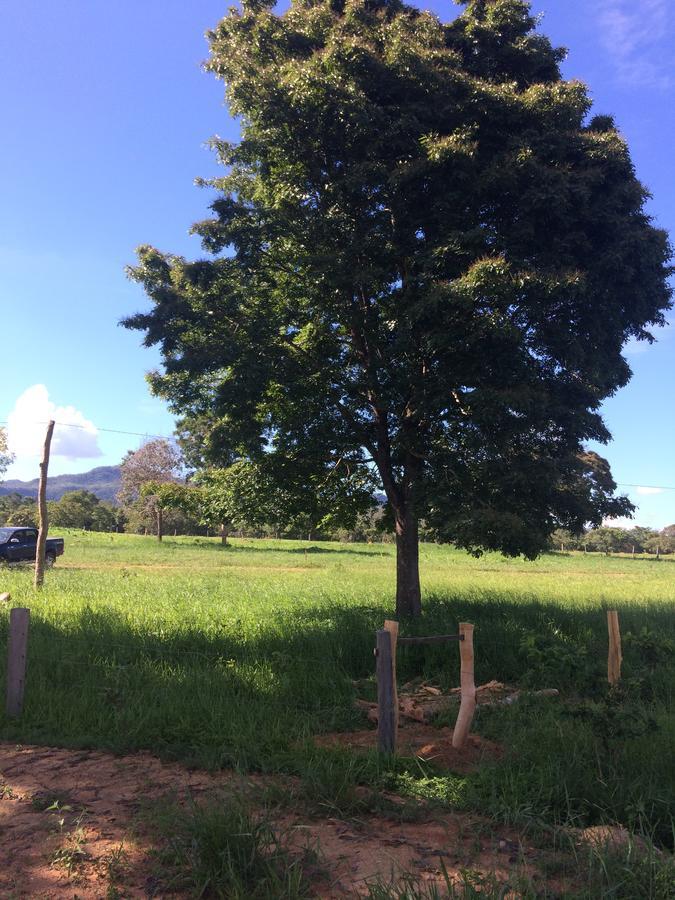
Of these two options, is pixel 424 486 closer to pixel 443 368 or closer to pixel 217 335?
pixel 443 368

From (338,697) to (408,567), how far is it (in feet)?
14.4

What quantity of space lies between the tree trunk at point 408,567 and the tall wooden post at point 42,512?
24.4ft

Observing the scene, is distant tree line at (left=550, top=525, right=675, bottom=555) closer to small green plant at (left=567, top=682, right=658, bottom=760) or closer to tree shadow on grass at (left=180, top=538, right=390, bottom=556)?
tree shadow on grass at (left=180, top=538, right=390, bottom=556)

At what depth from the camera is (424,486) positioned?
9.34 m

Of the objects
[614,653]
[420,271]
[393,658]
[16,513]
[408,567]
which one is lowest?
[614,653]

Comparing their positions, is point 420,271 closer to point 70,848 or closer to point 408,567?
point 408,567

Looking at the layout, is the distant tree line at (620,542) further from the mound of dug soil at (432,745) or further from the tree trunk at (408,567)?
the mound of dug soil at (432,745)

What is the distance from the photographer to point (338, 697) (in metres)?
6.59

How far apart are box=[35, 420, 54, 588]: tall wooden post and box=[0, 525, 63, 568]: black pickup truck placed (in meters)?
11.5

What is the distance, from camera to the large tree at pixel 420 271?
27.0ft

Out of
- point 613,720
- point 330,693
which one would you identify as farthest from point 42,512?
point 613,720

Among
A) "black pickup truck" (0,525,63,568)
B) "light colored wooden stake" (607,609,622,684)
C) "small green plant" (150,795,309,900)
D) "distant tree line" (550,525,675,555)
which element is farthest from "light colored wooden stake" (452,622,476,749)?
"distant tree line" (550,525,675,555)

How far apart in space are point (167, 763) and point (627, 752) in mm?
3490

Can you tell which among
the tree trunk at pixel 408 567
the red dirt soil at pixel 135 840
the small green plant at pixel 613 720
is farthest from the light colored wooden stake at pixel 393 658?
the tree trunk at pixel 408 567
